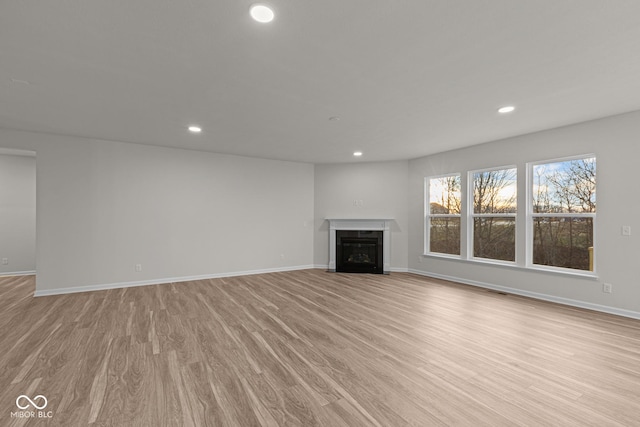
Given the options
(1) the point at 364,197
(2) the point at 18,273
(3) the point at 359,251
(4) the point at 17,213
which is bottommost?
(2) the point at 18,273

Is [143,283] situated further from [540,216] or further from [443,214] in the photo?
→ [540,216]

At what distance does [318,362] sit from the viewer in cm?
225

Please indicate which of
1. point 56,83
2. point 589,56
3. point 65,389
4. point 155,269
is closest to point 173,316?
point 65,389

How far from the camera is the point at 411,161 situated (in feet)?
20.2

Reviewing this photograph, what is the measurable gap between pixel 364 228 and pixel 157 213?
4.37 m

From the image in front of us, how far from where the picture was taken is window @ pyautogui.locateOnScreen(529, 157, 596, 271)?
3.80 meters

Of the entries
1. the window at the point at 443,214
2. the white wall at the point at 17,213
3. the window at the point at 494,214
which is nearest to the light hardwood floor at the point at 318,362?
the window at the point at 494,214

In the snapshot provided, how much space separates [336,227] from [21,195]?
22.5ft

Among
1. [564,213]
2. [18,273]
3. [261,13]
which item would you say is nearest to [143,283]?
[18,273]

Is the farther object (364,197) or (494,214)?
(364,197)

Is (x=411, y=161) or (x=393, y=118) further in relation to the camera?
(x=411, y=161)

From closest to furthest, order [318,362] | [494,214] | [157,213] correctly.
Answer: [318,362] < [494,214] < [157,213]

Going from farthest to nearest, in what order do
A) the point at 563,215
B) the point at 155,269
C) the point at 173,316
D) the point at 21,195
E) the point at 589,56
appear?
the point at 21,195 → the point at 155,269 → the point at 563,215 → the point at 173,316 → the point at 589,56

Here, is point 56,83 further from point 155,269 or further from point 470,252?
point 470,252
